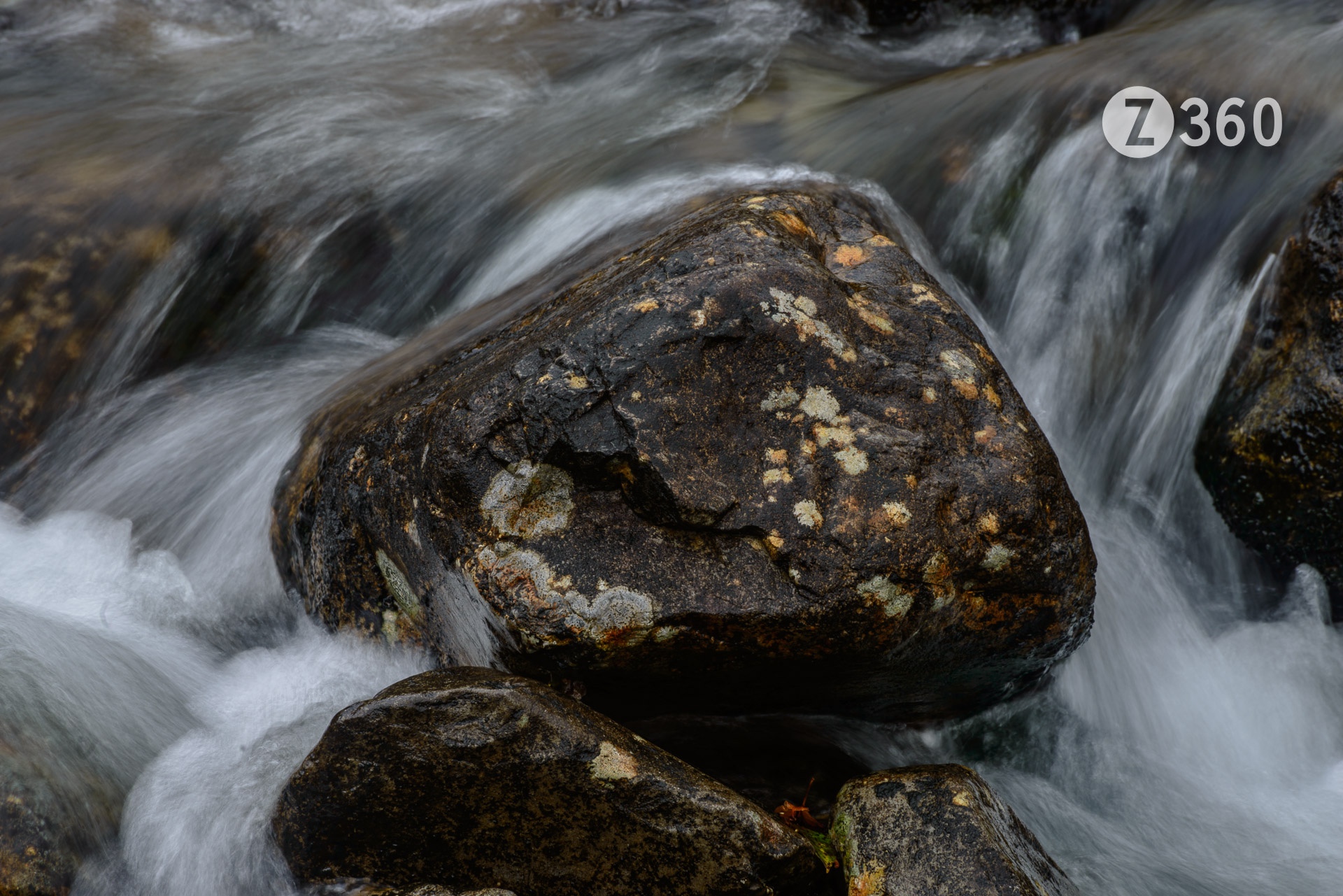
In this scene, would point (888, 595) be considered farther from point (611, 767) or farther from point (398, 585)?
point (398, 585)

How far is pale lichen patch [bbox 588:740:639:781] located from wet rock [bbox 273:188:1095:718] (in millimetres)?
304

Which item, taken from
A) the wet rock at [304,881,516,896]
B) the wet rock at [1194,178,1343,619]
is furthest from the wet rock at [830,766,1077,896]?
the wet rock at [1194,178,1343,619]

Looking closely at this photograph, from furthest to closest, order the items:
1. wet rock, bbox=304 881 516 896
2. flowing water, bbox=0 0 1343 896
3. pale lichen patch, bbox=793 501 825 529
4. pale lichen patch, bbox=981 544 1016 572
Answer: flowing water, bbox=0 0 1343 896, pale lichen patch, bbox=981 544 1016 572, pale lichen patch, bbox=793 501 825 529, wet rock, bbox=304 881 516 896

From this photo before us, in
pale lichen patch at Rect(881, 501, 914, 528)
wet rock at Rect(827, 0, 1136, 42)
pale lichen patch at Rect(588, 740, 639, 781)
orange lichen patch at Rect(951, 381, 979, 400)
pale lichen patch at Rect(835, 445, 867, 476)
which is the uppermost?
wet rock at Rect(827, 0, 1136, 42)

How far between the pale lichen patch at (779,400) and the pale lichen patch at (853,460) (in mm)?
209

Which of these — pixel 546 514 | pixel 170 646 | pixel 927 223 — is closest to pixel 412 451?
pixel 546 514

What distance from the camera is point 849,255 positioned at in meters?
3.82

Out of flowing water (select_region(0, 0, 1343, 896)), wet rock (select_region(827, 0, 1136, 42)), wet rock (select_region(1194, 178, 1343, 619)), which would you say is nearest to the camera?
flowing water (select_region(0, 0, 1343, 896))

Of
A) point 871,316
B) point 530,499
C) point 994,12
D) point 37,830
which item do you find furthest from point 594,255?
point 994,12

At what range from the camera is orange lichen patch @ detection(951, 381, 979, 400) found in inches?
129

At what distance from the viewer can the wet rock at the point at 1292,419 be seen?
13.0ft

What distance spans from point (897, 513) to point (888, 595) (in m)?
0.24

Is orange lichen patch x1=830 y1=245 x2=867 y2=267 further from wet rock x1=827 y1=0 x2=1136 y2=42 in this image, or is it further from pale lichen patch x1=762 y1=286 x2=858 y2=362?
wet rock x1=827 y1=0 x2=1136 y2=42

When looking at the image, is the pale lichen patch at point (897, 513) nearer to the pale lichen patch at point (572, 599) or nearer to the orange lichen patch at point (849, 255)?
the pale lichen patch at point (572, 599)
